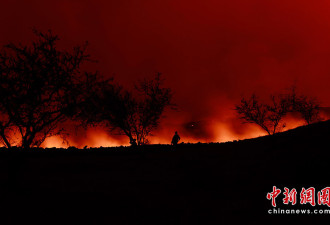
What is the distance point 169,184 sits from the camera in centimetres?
1112

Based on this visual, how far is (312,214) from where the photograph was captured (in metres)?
7.22

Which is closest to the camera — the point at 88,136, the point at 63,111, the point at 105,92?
the point at 63,111

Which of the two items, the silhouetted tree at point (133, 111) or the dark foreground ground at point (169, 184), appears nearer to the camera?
the dark foreground ground at point (169, 184)

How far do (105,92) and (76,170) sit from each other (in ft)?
59.0

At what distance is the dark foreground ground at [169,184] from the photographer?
7547 millimetres

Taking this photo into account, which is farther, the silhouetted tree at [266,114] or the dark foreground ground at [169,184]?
the silhouetted tree at [266,114]

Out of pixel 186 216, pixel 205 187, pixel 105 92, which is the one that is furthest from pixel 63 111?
pixel 105 92

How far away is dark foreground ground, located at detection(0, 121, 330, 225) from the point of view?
7547 mm

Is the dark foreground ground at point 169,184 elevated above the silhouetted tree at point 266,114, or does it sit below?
below

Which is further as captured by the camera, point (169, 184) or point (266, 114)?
point (266, 114)

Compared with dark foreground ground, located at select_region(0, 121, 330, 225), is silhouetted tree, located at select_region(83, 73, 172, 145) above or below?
above

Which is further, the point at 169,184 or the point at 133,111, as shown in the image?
the point at 133,111

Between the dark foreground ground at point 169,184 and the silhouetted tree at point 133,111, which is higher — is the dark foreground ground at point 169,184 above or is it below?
below

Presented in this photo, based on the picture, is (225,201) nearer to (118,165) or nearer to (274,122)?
(118,165)
